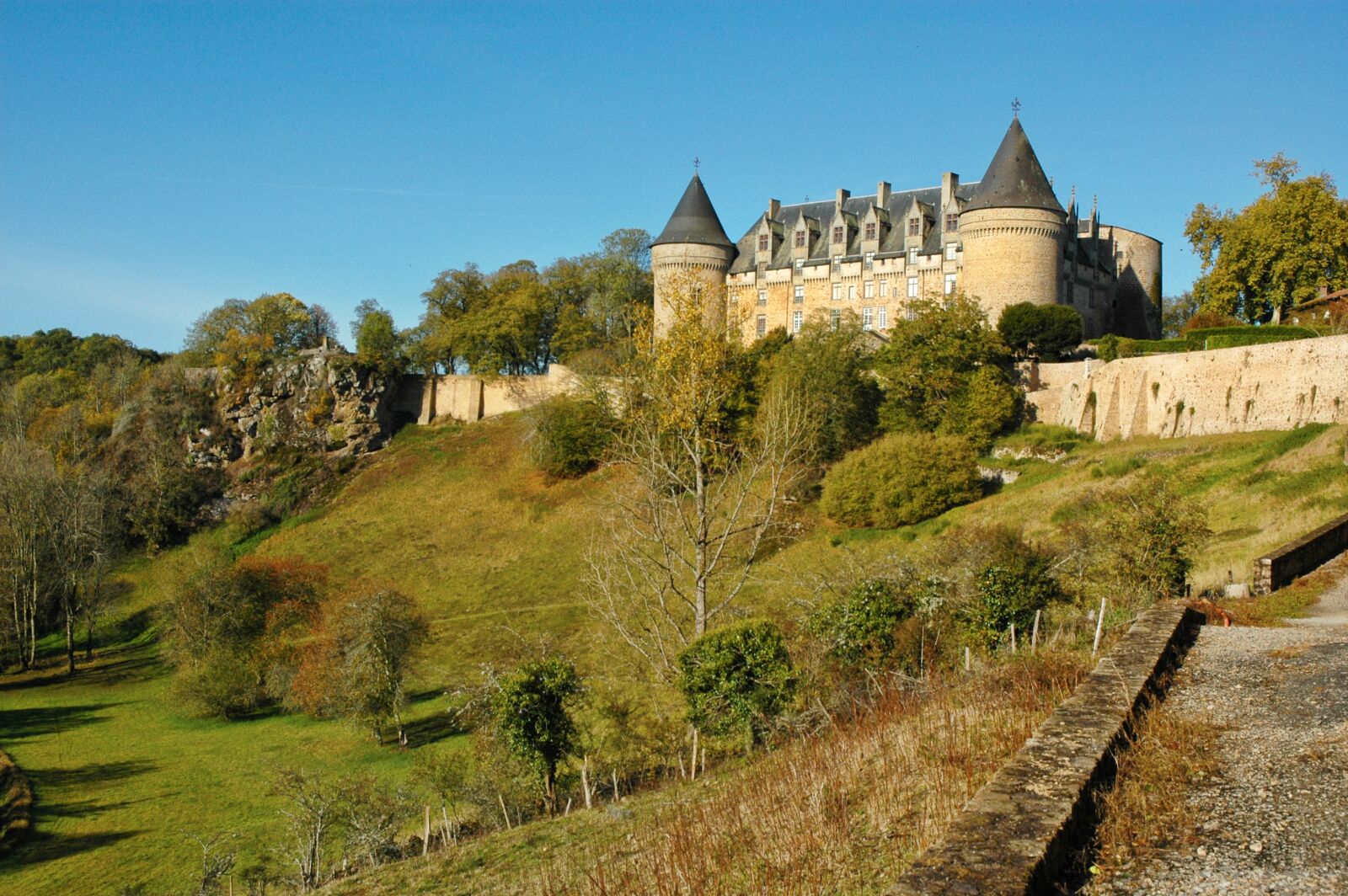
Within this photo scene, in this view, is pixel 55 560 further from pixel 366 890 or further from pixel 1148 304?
pixel 1148 304

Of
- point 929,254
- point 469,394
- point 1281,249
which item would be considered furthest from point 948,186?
point 469,394

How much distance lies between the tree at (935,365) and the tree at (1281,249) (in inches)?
393

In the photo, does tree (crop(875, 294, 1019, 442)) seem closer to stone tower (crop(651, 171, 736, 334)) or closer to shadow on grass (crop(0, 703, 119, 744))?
stone tower (crop(651, 171, 736, 334))

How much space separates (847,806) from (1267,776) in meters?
2.27

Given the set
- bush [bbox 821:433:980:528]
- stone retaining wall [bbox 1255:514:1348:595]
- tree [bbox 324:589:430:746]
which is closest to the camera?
stone retaining wall [bbox 1255:514:1348:595]

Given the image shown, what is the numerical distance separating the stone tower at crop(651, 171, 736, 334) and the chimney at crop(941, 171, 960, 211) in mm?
10585

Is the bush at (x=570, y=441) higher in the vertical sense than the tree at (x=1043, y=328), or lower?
lower

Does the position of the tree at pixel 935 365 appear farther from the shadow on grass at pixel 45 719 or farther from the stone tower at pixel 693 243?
the shadow on grass at pixel 45 719

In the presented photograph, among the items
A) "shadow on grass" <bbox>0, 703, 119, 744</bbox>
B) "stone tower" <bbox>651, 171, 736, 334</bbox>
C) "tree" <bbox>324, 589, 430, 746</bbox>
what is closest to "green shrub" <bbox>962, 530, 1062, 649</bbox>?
"tree" <bbox>324, 589, 430, 746</bbox>

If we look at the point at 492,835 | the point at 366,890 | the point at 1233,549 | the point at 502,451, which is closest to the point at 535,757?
the point at 492,835

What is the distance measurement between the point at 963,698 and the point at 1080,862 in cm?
352

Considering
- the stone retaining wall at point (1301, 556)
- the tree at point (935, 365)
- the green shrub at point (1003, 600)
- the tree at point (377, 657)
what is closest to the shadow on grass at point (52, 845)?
the tree at point (377, 657)

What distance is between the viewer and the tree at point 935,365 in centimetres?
3650

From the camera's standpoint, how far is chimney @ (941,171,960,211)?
4591cm
